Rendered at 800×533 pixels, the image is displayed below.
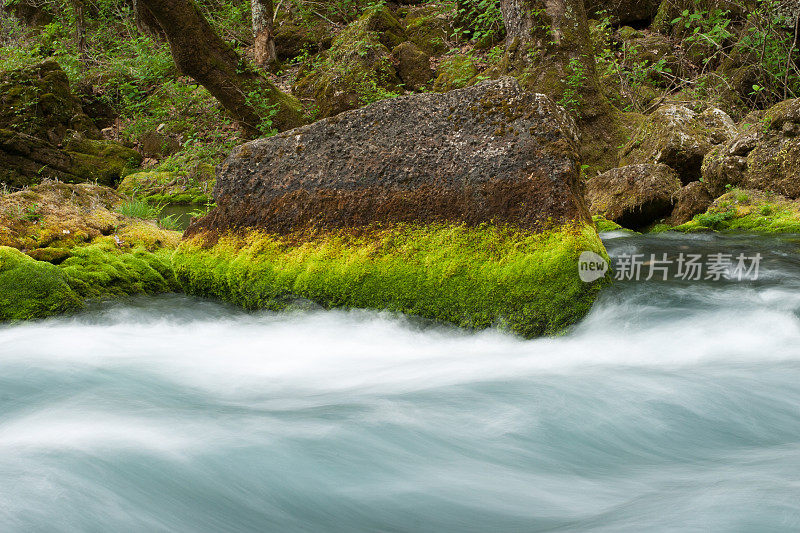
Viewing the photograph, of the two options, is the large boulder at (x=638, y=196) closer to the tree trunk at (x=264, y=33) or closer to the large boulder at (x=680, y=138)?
the large boulder at (x=680, y=138)

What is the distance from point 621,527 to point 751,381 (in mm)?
1948

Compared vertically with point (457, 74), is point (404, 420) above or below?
below

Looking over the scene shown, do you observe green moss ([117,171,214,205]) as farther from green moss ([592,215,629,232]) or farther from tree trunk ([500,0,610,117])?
green moss ([592,215,629,232])

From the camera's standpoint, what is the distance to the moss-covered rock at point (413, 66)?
14.1 metres

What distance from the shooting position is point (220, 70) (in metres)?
11.2

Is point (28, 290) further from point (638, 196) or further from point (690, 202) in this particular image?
point (690, 202)

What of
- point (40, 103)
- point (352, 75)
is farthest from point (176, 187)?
point (40, 103)

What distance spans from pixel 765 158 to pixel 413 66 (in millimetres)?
8684

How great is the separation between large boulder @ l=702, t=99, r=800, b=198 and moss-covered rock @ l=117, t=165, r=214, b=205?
28.9ft

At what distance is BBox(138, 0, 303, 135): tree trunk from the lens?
10.4 m

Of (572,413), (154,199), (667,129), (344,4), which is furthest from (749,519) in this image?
(344,4)

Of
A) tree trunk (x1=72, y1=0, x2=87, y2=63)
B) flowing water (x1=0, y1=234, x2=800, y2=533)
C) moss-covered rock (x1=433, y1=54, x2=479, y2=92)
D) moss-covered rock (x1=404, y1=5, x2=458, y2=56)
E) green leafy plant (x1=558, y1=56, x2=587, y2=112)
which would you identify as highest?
tree trunk (x1=72, y1=0, x2=87, y2=63)

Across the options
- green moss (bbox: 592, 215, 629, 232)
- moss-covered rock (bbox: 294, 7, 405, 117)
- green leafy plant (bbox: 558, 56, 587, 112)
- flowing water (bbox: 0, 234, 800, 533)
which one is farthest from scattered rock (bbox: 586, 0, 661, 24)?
flowing water (bbox: 0, 234, 800, 533)

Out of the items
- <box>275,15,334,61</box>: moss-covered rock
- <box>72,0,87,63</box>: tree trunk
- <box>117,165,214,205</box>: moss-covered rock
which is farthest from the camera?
<box>72,0,87,63</box>: tree trunk
